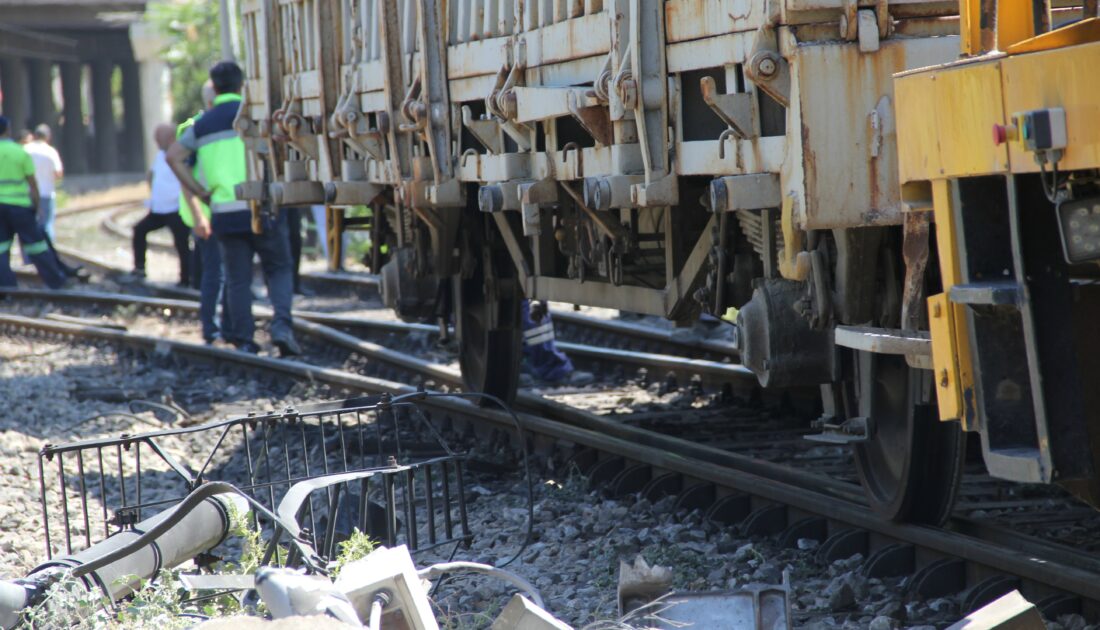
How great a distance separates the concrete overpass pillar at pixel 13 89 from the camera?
154 feet

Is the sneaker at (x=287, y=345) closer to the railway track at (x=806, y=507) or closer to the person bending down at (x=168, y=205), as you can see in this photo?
the railway track at (x=806, y=507)

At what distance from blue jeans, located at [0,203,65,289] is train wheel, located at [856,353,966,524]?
1374 centimetres

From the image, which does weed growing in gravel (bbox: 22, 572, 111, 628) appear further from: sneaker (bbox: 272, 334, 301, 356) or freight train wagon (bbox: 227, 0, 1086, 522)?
sneaker (bbox: 272, 334, 301, 356)

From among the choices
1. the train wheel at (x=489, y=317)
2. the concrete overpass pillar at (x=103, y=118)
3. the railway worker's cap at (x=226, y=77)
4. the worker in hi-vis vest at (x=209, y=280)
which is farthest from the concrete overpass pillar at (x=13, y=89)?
the train wheel at (x=489, y=317)

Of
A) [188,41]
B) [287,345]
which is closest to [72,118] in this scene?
[188,41]

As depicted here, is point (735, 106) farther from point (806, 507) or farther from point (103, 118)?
point (103, 118)

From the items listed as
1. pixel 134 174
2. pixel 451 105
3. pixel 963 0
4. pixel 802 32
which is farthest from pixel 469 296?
pixel 134 174

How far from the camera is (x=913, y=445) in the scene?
5.43m

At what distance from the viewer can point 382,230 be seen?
398 inches

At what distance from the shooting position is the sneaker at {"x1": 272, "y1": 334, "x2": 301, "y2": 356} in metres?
11.8

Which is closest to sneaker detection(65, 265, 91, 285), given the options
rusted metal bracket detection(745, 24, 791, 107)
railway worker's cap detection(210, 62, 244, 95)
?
railway worker's cap detection(210, 62, 244, 95)

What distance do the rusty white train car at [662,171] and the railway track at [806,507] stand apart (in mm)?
Answer: 224

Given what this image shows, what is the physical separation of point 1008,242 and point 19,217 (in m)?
15.3

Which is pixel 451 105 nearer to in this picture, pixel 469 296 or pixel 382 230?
pixel 469 296
